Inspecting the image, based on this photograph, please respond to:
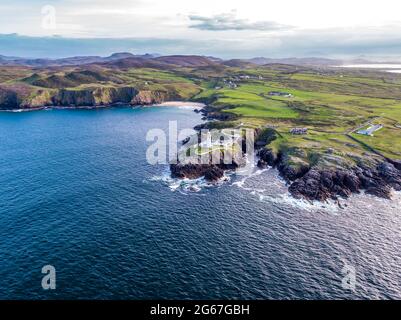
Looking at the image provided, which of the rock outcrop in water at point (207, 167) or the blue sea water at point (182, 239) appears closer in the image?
the blue sea water at point (182, 239)

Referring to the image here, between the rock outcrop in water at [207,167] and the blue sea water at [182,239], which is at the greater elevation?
the rock outcrop in water at [207,167]

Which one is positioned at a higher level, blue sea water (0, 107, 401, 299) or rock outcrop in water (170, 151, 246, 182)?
rock outcrop in water (170, 151, 246, 182)

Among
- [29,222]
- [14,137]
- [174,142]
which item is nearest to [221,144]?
[174,142]

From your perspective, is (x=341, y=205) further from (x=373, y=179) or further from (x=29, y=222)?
(x=29, y=222)

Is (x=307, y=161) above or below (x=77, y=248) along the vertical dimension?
above

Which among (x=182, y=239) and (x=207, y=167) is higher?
(x=207, y=167)

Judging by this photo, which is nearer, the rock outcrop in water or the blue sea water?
the blue sea water

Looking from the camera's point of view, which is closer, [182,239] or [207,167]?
[182,239]
